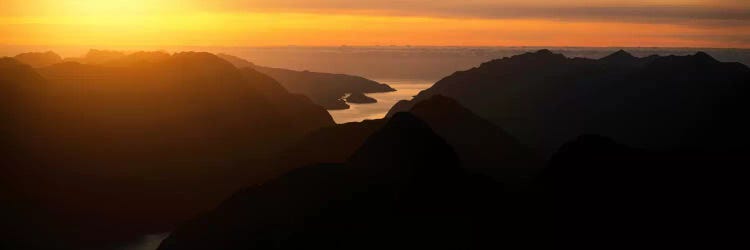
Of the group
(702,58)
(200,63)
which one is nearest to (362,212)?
(200,63)

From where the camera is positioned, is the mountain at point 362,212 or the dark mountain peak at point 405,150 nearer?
the mountain at point 362,212

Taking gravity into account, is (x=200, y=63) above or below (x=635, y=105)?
above

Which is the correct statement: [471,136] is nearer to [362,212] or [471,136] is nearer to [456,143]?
[456,143]

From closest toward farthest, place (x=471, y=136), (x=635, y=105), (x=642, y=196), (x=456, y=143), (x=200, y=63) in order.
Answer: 1. (x=642, y=196)
2. (x=456, y=143)
3. (x=471, y=136)
4. (x=200, y=63)
5. (x=635, y=105)

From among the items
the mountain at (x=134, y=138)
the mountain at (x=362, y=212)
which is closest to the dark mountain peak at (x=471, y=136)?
the mountain at (x=134, y=138)

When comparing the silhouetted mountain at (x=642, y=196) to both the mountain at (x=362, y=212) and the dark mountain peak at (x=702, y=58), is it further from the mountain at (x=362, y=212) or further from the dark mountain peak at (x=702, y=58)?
the dark mountain peak at (x=702, y=58)
